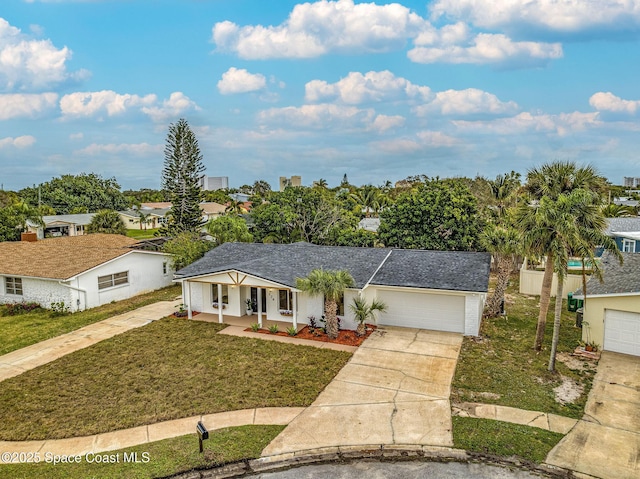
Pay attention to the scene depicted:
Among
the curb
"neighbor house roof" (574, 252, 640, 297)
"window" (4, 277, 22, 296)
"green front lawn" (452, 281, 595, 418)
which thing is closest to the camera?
the curb

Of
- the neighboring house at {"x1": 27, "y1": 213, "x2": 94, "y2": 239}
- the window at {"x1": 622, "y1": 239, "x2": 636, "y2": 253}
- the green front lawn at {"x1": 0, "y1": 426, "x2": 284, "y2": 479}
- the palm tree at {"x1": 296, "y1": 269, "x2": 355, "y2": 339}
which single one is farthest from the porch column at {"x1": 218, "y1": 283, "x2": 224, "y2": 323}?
the neighboring house at {"x1": 27, "y1": 213, "x2": 94, "y2": 239}

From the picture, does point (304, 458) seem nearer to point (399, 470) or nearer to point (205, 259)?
point (399, 470)

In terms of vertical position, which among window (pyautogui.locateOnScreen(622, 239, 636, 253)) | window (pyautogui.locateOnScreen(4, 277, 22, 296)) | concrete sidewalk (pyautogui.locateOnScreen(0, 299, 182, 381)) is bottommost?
concrete sidewalk (pyautogui.locateOnScreen(0, 299, 182, 381))

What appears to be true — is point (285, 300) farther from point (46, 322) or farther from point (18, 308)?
point (18, 308)

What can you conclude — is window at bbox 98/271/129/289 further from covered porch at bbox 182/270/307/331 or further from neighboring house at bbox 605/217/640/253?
neighboring house at bbox 605/217/640/253

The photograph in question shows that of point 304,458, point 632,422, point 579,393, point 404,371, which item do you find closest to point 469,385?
point 404,371

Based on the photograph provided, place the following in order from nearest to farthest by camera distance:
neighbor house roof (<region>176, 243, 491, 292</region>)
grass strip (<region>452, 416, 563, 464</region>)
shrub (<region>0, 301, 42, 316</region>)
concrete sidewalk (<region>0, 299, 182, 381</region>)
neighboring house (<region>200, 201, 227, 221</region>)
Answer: grass strip (<region>452, 416, 563, 464</region>), concrete sidewalk (<region>0, 299, 182, 381</region>), neighbor house roof (<region>176, 243, 491, 292</region>), shrub (<region>0, 301, 42, 316</region>), neighboring house (<region>200, 201, 227, 221</region>)
